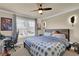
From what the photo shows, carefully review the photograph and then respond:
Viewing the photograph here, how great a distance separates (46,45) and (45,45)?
0.02m

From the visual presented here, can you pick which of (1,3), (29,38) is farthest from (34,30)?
(1,3)

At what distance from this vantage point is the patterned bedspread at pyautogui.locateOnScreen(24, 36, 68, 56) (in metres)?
1.96

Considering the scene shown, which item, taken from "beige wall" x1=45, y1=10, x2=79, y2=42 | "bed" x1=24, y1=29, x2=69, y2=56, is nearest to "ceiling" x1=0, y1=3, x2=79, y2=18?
"beige wall" x1=45, y1=10, x2=79, y2=42

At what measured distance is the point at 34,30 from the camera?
2.07m

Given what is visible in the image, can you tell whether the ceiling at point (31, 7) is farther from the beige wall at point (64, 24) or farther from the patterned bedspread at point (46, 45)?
the patterned bedspread at point (46, 45)

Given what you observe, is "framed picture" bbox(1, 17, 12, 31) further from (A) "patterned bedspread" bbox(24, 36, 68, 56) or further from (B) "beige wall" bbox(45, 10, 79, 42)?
(B) "beige wall" bbox(45, 10, 79, 42)

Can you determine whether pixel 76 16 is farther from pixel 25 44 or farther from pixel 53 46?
pixel 25 44

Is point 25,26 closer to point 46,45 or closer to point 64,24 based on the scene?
point 46,45

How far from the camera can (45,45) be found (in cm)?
196

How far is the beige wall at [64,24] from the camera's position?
79.3 inches

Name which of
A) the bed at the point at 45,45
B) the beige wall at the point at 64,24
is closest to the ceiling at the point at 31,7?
the beige wall at the point at 64,24

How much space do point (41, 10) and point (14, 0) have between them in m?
Answer: 0.46

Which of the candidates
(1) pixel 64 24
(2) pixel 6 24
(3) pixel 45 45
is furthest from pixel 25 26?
(1) pixel 64 24

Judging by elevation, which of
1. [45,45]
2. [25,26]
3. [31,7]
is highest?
[31,7]
